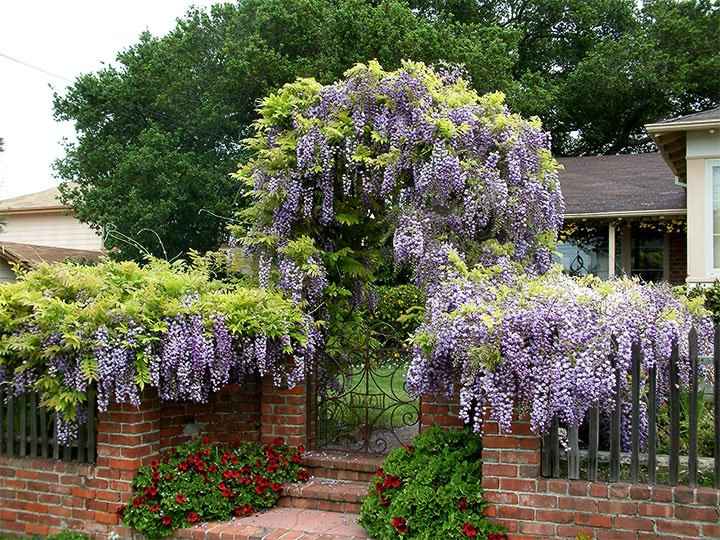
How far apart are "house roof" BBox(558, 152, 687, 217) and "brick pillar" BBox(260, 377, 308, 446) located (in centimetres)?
944

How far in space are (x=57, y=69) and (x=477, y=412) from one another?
18.1 meters

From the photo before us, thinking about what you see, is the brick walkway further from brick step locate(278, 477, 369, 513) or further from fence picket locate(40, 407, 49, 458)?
fence picket locate(40, 407, 49, 458)

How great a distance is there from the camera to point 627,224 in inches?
552

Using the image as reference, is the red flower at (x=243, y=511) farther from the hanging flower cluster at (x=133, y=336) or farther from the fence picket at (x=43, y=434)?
the fence picket at (x=43, y=434)

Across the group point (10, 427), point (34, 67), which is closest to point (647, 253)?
point (10, 427)

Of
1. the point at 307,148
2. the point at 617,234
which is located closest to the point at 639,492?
the point at 307,148

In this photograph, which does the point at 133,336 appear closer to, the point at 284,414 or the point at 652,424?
the point at 284,414

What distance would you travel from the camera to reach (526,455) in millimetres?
4176

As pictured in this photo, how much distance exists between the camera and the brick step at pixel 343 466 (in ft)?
18.2

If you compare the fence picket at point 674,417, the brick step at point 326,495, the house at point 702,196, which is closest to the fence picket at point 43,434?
the brick step at point 326,495

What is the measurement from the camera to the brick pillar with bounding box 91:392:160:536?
5.02 metres

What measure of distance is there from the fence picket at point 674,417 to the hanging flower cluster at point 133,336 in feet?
8.99

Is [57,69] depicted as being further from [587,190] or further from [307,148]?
[307,148]

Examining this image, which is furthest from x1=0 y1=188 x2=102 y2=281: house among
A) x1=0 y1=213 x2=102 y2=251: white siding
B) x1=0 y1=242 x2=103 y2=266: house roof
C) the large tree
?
the large tree
